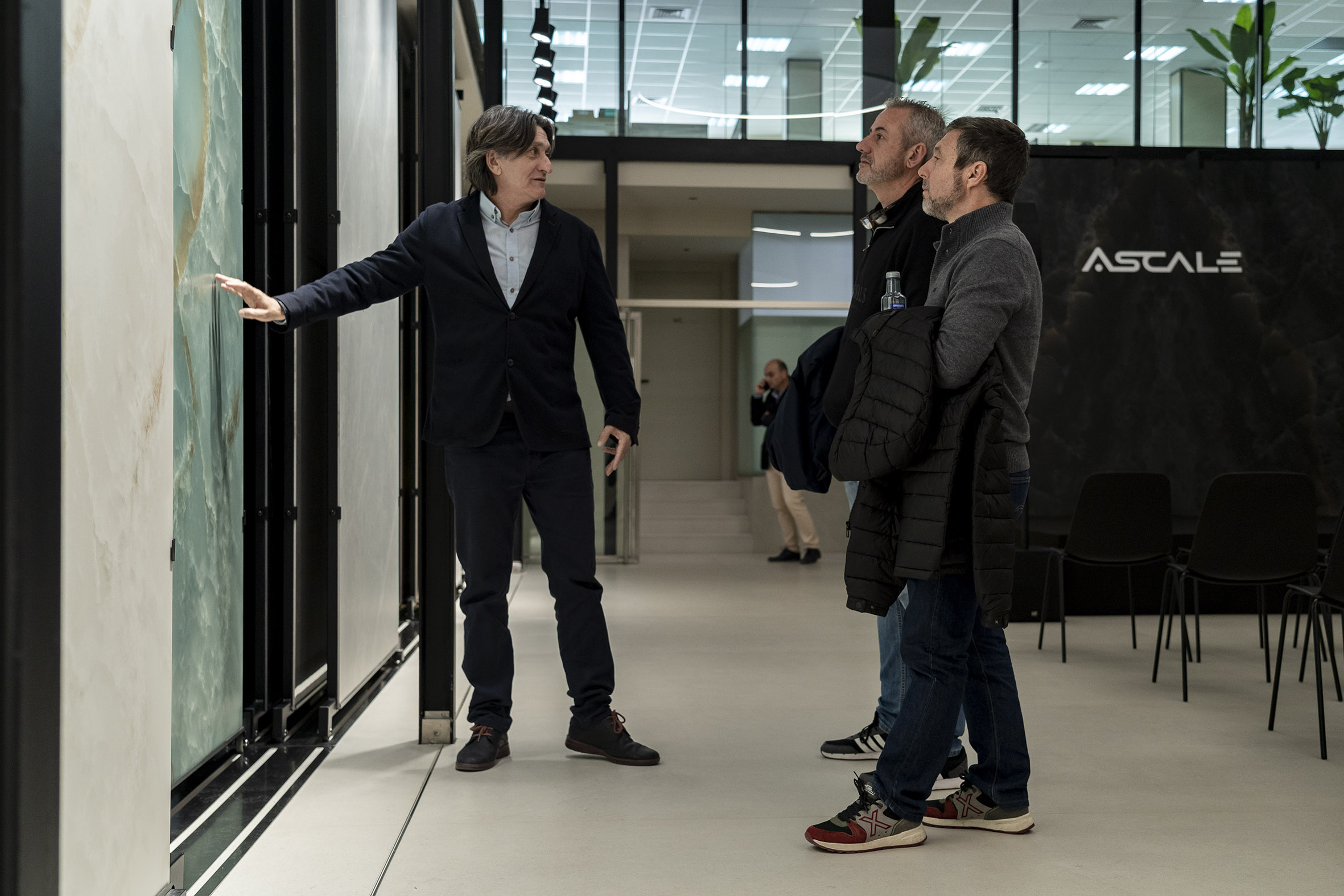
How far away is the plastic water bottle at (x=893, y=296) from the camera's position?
2398mm

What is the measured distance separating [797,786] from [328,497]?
1567 millimetres

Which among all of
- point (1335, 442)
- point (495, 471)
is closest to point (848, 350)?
point (495, 471)

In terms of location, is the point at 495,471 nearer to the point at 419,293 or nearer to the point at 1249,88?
the point at 419,293

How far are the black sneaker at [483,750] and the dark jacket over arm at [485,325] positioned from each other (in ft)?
2.52

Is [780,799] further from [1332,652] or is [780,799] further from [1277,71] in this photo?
[1277,71]

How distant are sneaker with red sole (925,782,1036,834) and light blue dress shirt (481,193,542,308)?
165 cm

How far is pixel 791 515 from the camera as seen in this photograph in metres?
9.25

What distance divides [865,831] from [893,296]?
1.14 meters

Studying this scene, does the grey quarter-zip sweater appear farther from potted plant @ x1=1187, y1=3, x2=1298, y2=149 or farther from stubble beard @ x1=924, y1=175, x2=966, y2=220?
potted plant @ x1=1187, y1=3, x2=1298, y2=149

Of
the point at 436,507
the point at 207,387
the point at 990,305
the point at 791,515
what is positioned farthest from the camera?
the point at 791,515

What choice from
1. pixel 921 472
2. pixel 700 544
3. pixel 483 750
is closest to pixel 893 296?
pixel 921 472

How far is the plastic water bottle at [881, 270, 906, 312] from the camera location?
2398 mm

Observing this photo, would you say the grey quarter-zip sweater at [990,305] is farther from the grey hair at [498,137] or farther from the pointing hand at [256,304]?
the pointing hand at [256,304]

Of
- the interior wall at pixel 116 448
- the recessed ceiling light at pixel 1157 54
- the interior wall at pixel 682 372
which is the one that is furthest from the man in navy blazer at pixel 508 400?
the interior wall at pixel 682 372
